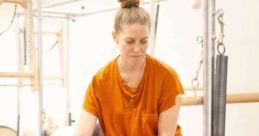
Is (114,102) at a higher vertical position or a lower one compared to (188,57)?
lower

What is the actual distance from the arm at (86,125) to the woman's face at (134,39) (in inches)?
12.7

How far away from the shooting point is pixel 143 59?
1.59 m

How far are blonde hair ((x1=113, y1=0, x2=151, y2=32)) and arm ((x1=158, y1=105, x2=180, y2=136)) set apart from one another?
1.14 ft

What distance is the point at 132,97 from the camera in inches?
62.7

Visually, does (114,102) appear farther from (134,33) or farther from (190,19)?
(190,19)

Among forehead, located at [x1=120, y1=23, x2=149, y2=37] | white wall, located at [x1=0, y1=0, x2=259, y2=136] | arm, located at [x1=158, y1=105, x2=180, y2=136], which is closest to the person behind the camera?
forehead, located at [x1=120, y1=23, x2=149, y2=37]

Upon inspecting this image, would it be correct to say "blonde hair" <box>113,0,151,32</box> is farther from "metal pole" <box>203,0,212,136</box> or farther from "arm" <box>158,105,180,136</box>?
"arm" <box>158,105,180,136</box>

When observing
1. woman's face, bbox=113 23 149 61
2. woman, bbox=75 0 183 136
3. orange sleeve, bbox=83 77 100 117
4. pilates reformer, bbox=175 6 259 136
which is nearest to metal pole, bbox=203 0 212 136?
pilates reformer, bbox=175 6 259 136

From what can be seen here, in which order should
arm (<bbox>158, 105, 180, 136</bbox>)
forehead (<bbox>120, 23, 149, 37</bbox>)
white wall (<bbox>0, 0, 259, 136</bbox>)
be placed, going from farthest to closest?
white wall (<bbox>0, 0, 259, 136</bbox>), arm (<bbox>158, 105, 180, 136</bbox>), forehead (<bbox>120, 23, 149, 37</bbox>)

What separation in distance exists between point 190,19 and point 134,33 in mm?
1321

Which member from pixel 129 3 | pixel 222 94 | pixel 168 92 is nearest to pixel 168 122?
pixel 168 92

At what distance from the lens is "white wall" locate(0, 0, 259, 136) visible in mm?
2271

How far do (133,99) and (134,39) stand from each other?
0.27 meters

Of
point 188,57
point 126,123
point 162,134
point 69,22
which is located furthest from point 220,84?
point 69,22
